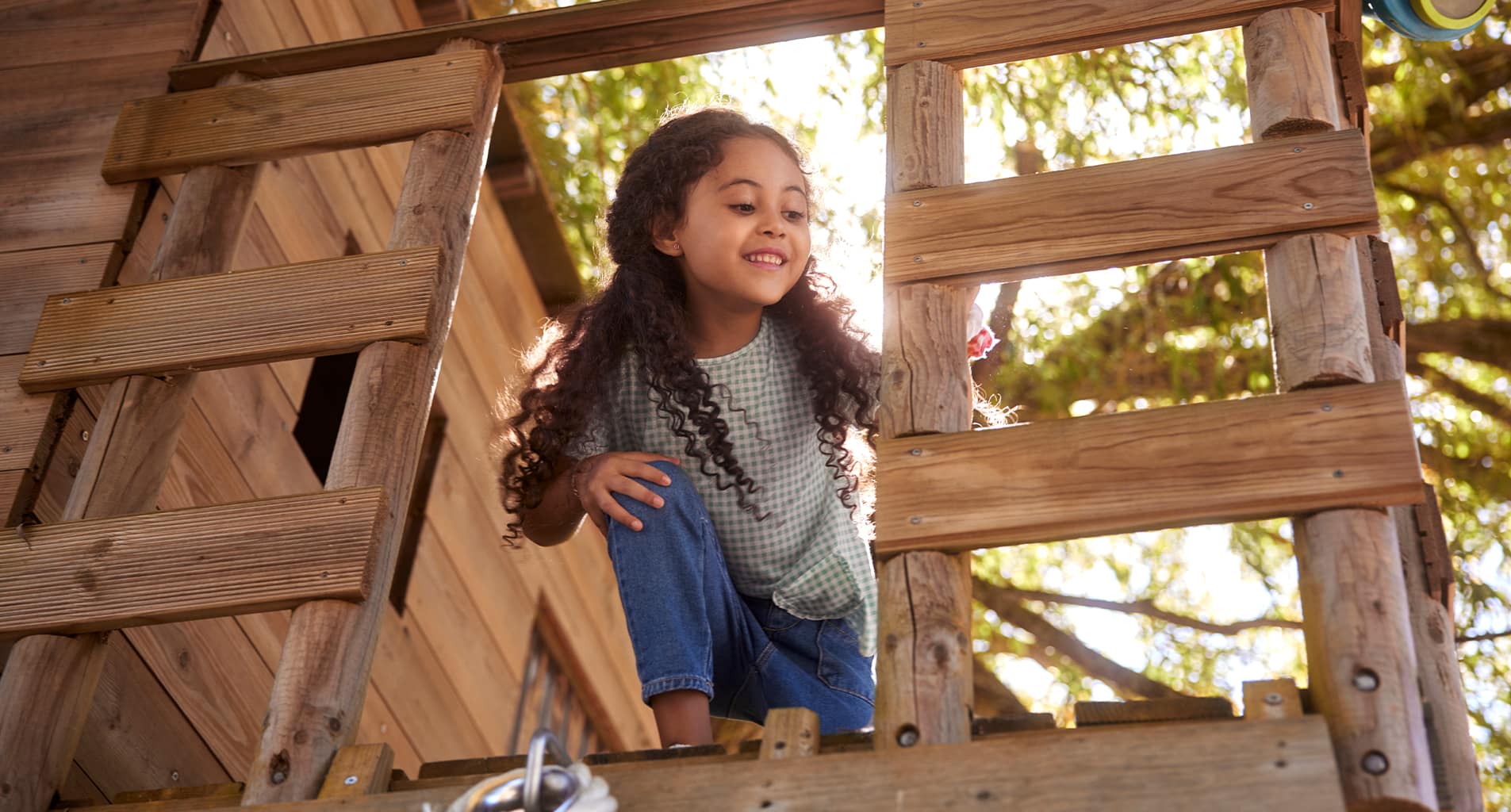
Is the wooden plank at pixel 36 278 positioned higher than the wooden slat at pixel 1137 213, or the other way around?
the wooden plank at pixel 36 278

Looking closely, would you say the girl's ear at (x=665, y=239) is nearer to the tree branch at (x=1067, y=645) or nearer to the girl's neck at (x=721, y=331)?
the girl's neck at (x=721, y=331)

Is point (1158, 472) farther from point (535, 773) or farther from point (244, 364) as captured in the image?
point (244, 364)

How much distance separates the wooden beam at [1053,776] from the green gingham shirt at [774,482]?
0.96 meters

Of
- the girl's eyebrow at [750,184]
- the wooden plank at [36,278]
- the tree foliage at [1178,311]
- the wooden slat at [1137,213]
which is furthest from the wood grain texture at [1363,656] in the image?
the tree foliage at [1178,311]

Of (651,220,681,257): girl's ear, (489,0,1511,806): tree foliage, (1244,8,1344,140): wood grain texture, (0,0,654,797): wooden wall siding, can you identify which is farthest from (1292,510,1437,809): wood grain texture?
(489,0,1511,806): tree foliage

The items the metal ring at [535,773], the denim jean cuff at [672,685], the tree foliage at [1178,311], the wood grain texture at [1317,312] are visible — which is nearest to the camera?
the metal ring at [535,773]

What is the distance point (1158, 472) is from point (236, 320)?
1.60 metres

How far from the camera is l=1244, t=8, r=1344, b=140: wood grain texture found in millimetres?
2357

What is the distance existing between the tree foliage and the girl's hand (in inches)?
117

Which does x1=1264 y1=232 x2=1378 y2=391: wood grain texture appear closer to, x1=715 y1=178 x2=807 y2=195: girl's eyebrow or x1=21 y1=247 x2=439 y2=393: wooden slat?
x1=715 y1=178 x2=807 y2=195: girl's eyebrow

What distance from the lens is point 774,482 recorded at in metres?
3.01

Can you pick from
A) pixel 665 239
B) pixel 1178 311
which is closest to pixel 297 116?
pixel 665 239

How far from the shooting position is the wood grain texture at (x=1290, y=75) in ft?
7.73

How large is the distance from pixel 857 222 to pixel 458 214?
2901 mm
